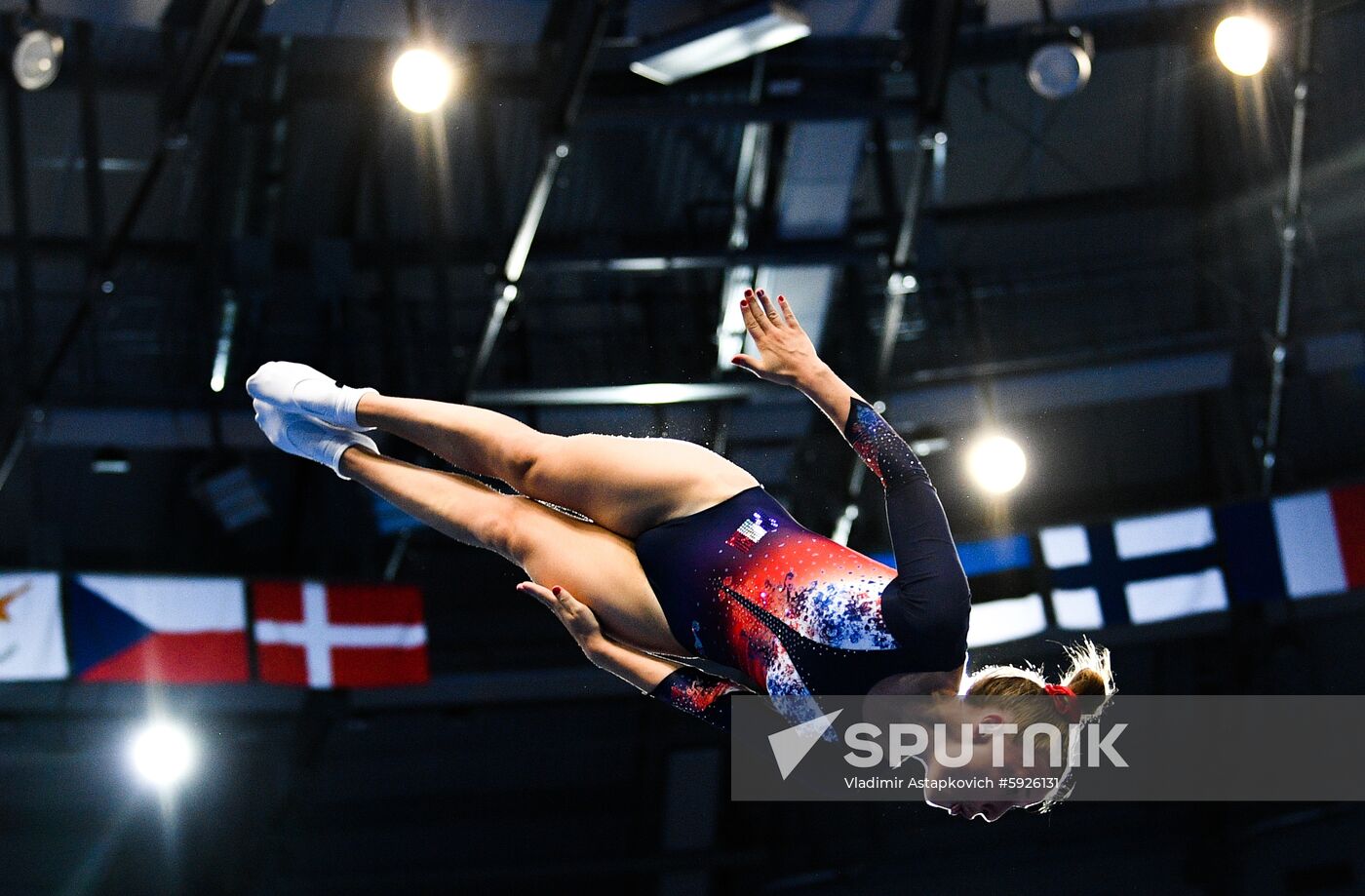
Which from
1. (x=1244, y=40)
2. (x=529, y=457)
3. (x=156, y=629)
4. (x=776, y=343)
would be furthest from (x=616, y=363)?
(x=776, y=343)

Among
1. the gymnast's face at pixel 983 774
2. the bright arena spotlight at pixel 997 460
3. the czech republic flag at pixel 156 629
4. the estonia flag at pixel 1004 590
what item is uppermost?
the bright arena spotlight at pixel 997 460

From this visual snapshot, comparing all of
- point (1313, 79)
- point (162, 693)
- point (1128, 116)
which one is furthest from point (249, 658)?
point (1313, 79)

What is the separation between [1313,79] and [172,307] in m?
8.74

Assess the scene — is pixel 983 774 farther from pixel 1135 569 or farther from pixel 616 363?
pixel 616 363

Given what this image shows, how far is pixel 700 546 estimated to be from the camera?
11.3ft

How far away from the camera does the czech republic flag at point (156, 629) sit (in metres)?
7.95

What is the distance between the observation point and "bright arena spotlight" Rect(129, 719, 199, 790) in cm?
872

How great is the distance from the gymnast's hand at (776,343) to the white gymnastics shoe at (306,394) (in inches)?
40.9

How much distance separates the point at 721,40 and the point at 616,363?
4.28 metres

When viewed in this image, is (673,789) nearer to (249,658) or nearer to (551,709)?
(551,709)

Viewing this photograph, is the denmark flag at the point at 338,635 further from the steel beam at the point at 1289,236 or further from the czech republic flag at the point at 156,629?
the steel beam at the point at 1289,236

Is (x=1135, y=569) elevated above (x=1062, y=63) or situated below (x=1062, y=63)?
below

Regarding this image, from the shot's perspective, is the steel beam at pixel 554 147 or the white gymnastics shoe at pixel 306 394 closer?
the white gymnastics shoe at pixel 306 394

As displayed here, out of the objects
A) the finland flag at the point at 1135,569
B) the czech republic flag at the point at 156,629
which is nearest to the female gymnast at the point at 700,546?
the czech republic flag at the point at 156,629
